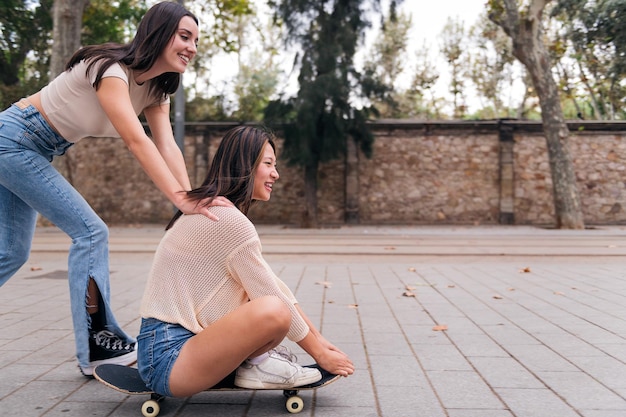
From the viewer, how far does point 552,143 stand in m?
18.4

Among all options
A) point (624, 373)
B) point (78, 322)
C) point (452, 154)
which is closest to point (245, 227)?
point (78, 322)

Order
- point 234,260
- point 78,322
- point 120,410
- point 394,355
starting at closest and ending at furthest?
point 234,260 → point 120,410 → point 78,322 → point 394,355

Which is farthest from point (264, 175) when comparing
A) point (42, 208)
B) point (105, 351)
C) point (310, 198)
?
point (310, 198)

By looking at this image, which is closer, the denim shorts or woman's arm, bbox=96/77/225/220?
the denim shorts

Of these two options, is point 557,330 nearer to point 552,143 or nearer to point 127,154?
point 552,143

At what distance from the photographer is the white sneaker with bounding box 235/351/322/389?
9.24ft

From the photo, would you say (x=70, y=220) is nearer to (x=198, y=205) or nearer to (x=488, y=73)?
(x=198, y=205)

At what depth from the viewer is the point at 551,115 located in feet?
60.1

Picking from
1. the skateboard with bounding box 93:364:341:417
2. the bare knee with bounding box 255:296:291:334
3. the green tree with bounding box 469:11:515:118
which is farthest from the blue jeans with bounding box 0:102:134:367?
the green tree with bounding box 469:11:515:118

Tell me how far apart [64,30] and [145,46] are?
16.7m

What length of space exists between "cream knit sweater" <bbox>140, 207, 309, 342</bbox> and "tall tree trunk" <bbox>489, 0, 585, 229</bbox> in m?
16.9

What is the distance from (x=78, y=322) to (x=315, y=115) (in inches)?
596

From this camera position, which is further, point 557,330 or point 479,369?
point 557,330

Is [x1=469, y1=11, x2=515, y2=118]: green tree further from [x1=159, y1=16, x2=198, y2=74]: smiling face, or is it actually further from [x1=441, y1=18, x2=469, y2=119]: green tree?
[x1=159, y1=16, x2=198, y2=74]: smiling face
